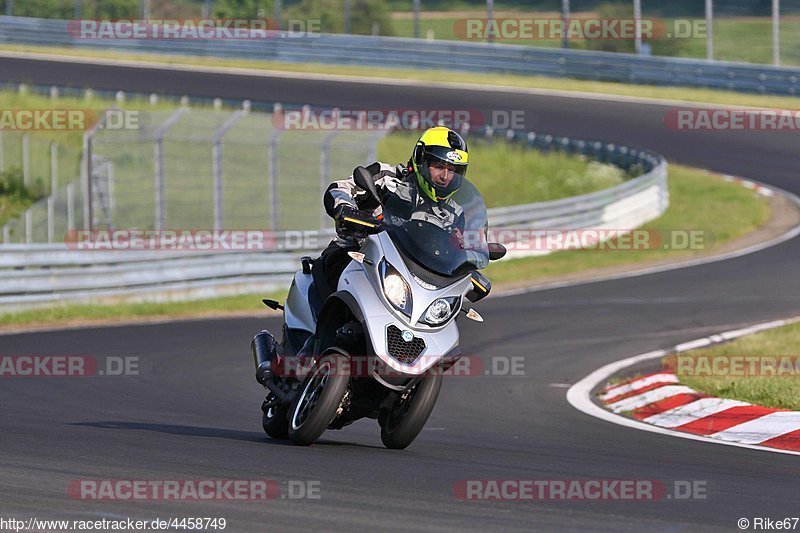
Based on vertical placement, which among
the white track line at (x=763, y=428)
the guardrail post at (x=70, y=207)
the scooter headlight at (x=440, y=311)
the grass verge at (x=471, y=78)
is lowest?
the grass verge at (x=471, y=78)

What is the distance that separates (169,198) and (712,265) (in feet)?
31.7

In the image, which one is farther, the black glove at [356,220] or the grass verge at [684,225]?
the grass verge at [684,225]

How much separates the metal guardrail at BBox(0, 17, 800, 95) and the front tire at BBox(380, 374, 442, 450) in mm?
29738

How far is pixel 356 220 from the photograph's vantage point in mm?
7512

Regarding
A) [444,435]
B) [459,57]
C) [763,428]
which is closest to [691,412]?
[763,428]

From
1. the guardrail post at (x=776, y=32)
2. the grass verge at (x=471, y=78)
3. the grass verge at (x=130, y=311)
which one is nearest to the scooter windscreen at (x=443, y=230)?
the grass verge at (x=130, y=311)

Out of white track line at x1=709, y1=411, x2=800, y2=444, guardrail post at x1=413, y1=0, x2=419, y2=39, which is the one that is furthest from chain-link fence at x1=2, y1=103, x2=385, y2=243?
guardrail post at x1=413, y1=0, x2=419, y2=39

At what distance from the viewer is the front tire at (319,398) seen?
739 cm

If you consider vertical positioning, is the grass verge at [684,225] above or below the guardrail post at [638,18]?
below

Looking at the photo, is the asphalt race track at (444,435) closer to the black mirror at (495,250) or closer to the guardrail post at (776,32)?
the black mirror at (495,250)

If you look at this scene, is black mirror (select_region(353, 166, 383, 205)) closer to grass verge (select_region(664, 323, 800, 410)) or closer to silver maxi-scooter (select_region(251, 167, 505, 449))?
silver maxi-scooter (select_region(251, 167, 505, 449))

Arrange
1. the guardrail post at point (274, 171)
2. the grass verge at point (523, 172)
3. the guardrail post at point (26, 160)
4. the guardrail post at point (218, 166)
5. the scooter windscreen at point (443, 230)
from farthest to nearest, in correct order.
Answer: the grass verge at point (523, 172) → the guardrail post at point (26, 160) → the guardrail post at point (274, 171) → the guardrail post at point (218, 166) → the scooter windscreen at point (443, 230)

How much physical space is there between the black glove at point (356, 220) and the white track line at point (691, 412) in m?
3.42

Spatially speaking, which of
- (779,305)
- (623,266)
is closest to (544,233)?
(623,266)
